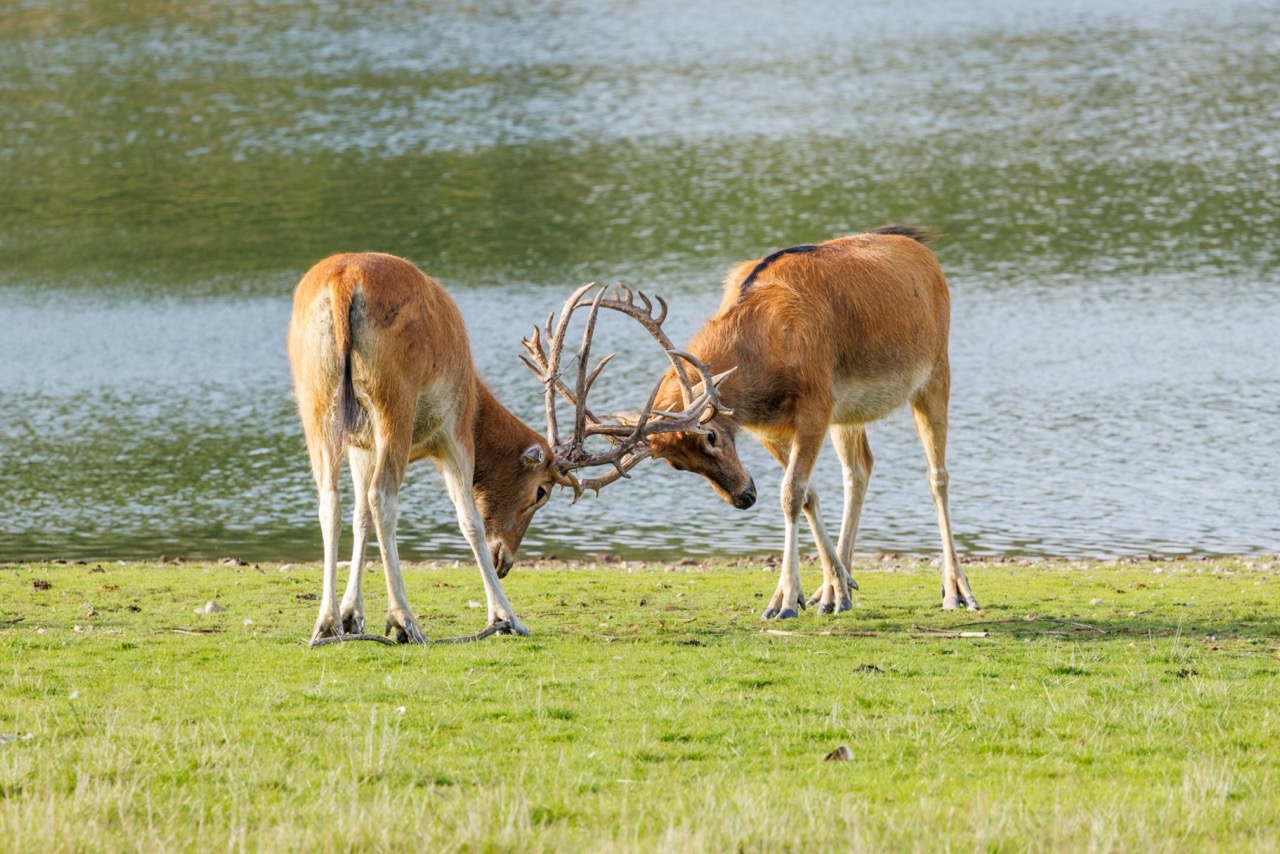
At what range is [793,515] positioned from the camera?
37.9 feet

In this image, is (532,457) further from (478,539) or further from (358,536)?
(358,536)

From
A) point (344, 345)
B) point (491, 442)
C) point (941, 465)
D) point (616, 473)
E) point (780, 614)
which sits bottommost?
point (780, 614)

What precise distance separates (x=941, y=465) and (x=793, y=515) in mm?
1671

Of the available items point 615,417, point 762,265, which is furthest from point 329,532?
point 762,265

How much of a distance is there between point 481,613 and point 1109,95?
132 feet

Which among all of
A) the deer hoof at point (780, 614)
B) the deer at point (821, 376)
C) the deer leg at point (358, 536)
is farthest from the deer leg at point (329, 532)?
the deer hoof at point (780, 614)

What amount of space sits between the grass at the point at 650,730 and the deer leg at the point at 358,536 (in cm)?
44

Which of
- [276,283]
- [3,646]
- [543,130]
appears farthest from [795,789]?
[543,130]

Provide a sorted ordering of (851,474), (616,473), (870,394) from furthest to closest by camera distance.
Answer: (851,474), (870,394), (616,473)

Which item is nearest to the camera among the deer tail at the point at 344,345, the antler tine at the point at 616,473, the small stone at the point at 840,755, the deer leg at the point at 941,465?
the small stone at the point at 840,755

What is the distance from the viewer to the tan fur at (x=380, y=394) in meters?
9.40

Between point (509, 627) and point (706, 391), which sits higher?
point (706, 391)

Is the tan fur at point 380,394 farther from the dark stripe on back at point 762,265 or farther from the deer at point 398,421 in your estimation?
the dark stripe on back at point 762,265

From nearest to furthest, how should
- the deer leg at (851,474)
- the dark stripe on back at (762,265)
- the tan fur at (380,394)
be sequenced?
the tan fur at (380,394) < the dark stripe on back at (762,265) < the deer leg at (851,474)
